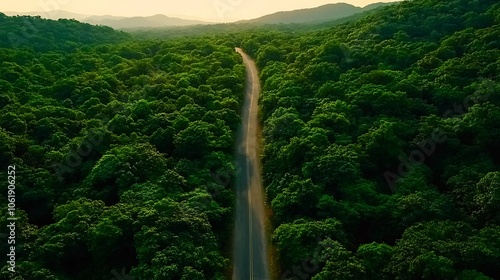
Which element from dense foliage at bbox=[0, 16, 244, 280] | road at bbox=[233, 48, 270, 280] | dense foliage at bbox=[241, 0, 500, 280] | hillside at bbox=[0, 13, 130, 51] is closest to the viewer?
dense foliage at bbox=[241, 0, 500, 280]

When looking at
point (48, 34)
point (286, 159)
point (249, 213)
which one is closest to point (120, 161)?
point (249, 213)

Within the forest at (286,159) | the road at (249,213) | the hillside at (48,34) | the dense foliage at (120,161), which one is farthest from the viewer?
the hillside at (48,34)

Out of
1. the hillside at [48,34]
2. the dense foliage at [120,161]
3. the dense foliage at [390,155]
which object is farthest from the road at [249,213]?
the hillside at [48,34]

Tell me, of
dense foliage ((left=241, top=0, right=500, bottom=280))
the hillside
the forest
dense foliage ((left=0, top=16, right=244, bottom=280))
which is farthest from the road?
the hillside

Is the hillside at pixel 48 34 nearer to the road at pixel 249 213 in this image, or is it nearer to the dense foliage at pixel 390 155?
the dense foliage at pixel 390 155

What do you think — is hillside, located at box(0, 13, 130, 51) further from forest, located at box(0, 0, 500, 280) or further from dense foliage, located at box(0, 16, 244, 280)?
forest, located at box(0, 0, 500, 280)

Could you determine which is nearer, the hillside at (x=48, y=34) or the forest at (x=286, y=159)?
the forest at (x=286, y=159)
